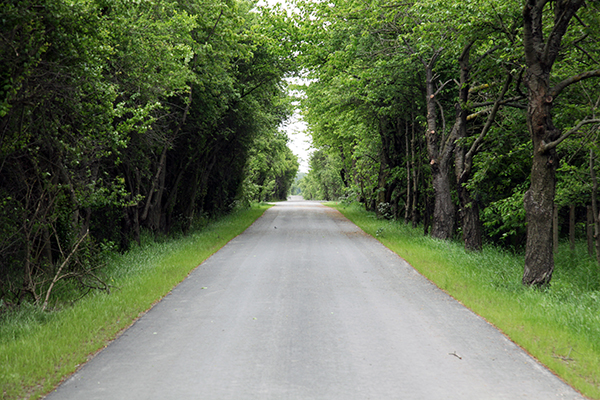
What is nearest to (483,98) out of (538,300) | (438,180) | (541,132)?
(438,180)

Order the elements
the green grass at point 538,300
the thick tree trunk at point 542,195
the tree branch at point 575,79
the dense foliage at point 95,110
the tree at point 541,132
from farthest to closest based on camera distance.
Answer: the thick tree trunk at point 542,195 < the tree at point 541,132 < the tree branch at point 575,79 < the dense foliage at point 95,110 < the green grass at point 538,300

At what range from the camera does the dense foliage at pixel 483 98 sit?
26.9 ft

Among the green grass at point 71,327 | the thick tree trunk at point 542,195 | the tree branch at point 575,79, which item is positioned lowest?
the green grass at point 71,327

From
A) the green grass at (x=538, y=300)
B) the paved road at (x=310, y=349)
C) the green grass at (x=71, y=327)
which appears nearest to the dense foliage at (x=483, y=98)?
the green grass at (x=538, y=300)

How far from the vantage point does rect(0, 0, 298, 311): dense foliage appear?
6.03 meters

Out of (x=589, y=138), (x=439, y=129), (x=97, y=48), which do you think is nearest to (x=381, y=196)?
(x=439, y=129)

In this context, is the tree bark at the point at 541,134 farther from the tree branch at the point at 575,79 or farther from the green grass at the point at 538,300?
the green grass at the point at 538,300

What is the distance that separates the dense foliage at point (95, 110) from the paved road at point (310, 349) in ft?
8.08

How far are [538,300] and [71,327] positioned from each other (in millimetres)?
7072

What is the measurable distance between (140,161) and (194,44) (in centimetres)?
380

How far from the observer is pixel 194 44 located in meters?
12.5

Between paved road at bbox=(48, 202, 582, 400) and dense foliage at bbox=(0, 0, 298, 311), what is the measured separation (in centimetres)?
246

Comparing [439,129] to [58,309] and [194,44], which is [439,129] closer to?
[194,44]

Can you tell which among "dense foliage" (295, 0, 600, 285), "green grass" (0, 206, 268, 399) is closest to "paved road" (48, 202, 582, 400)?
"green grass" (0, 206, 268, 399)
